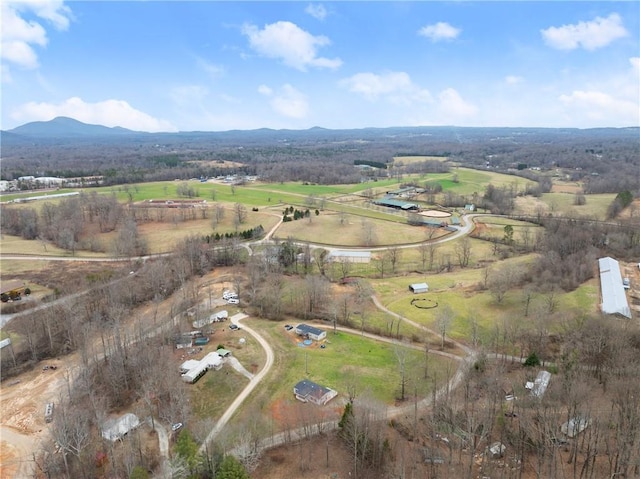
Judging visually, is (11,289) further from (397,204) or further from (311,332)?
(397,204)

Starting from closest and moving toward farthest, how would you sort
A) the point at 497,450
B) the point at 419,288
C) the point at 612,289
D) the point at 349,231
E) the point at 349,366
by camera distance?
the point at 497,450 → the point at 349,366 → the point at 612,289 → the point at 419,288 → the point at 349,231

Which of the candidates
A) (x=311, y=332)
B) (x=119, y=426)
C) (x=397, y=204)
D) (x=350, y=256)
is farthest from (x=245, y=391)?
(x=397, y=204)

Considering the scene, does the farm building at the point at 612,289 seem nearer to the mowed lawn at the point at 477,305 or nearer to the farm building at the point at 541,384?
the mowed lawn at the point at 477,305

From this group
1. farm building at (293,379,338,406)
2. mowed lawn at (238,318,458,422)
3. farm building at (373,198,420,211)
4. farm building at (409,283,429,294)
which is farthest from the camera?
farm building at (373,198,420,211)

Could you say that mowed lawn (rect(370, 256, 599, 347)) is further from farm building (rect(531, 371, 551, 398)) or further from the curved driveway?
the curved driveway

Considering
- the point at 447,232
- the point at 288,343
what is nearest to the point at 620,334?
the point at 288,343

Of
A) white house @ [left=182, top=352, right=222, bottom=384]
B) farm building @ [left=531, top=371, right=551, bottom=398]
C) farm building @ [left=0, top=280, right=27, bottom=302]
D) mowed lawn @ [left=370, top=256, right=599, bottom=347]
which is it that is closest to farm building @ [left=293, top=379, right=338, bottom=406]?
white house @ [left=182, top=352, right=222, bottom=384]

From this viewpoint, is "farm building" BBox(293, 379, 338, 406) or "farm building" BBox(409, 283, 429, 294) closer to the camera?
"farm building" BBox(293, 379, 338, 406)
